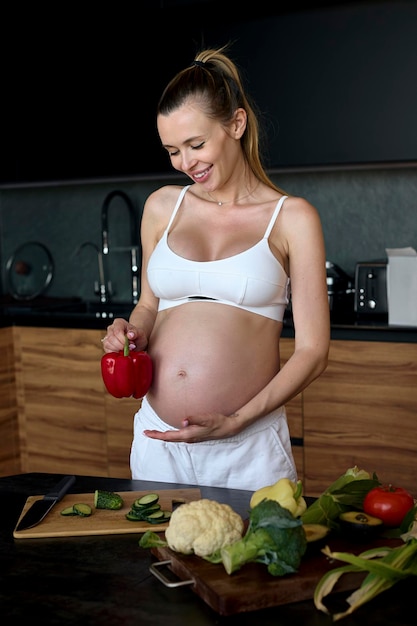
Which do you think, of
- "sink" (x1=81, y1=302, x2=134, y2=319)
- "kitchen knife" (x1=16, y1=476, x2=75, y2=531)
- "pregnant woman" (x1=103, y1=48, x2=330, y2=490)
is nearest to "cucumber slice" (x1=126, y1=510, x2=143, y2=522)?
"kitchen knife" (x1=16, y1=476, x2=75, y2=531)

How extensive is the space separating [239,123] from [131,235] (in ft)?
7.32

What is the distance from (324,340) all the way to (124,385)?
0.46m

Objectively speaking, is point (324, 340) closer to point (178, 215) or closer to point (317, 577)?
point (178, 215)

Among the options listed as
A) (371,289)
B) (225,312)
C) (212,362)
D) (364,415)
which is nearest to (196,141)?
(225,312)

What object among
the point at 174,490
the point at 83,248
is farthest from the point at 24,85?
the point at 174,490

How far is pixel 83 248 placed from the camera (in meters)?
4.39

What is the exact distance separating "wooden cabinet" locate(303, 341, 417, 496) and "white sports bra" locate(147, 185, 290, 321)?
1.10 metres

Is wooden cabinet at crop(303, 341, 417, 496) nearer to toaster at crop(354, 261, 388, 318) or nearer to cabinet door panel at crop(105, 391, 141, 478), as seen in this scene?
toaster at crop(354, 261, 388, 318)

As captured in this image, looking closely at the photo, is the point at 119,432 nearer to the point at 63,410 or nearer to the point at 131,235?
the point at 63,410

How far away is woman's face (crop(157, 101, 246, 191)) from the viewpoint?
1908mm

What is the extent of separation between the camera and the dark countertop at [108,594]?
3.74 ft

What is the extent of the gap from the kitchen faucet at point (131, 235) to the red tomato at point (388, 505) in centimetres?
282

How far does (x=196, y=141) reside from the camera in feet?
6.28

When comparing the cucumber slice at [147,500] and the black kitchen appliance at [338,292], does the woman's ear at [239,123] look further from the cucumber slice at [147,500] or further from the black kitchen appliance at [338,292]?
the black kitchen appliance at [338,292]
